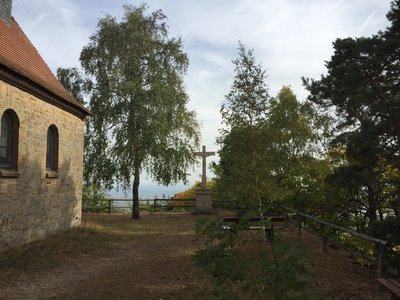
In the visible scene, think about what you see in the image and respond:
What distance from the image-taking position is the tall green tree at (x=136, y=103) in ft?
59.4

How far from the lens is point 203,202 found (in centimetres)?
2072

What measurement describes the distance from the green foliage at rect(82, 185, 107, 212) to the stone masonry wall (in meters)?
8.22

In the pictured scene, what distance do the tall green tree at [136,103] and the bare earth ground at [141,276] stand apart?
7.26 m

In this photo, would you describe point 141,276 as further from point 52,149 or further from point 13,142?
point 52,149

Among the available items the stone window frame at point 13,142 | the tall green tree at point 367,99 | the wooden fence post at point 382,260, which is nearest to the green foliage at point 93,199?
the stone window frame at point 13,142

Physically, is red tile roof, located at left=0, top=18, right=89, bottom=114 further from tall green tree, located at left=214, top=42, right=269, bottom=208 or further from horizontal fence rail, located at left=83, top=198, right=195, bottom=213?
horizontal fence rail, located at left=83, top=198, right=195, bottom=213

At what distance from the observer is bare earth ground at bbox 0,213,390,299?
6.50 metres

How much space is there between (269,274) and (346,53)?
7.80 m

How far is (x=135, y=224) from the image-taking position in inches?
651

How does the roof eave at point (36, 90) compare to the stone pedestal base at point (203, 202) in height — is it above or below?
above

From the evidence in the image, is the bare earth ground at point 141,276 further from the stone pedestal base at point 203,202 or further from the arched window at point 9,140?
the stone pedestal base at point 203,202

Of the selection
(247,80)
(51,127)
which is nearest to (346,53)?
(247,80)

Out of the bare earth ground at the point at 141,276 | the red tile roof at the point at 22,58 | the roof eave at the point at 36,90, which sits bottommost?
the bare earth ground at the point at 141,276

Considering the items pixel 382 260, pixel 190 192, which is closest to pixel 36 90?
pixel 382 260
